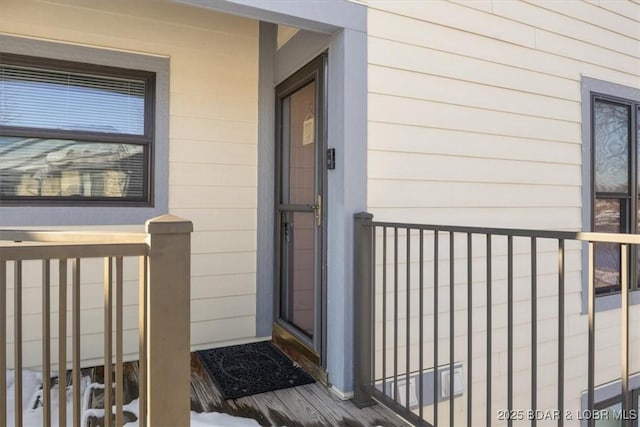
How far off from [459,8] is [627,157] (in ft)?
7.38

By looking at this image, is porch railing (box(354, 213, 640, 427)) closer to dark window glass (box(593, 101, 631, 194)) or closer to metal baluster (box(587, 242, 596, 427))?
metal baluster (box(587, 242, 596, 427))

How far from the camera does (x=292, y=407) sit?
2.18m

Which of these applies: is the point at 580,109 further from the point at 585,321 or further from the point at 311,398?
the point at 311,398

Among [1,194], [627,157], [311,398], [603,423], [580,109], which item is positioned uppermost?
[580,109]

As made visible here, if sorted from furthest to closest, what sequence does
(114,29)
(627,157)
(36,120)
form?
(627,157), (114,29), (36,120)

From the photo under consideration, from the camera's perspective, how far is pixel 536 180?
10.2 ft

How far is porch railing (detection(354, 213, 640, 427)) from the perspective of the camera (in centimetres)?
213

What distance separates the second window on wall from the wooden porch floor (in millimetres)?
2552

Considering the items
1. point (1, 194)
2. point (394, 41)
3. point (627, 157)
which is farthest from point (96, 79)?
point (627, 157)

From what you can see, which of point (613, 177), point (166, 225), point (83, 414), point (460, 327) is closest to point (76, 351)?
point (166, 225)

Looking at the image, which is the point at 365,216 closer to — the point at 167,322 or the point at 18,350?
the point at 167,322

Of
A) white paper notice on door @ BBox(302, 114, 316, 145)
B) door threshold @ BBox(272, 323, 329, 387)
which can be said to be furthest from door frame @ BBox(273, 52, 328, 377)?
white paper notice on door @ BBox(302, 114, 316, 145)

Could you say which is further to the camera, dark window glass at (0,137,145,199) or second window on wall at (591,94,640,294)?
second window on wall at (591,94,640,294)

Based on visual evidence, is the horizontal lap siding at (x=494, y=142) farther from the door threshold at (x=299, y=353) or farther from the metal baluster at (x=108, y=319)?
the metal baluster at (x=108, y=319)
